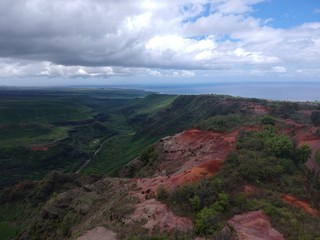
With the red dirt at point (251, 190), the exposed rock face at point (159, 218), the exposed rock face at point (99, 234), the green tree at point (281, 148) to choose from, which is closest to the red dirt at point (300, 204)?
the red dirt at point (251, 190)

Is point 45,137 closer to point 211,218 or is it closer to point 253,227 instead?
point 211,218

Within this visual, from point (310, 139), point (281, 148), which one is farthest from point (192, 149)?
point (310, 139)

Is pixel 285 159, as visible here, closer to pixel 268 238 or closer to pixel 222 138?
pixel 222 138

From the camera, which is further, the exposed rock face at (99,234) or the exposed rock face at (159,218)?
the exposed rock face at (99,234)

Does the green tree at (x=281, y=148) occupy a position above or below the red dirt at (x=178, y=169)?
above

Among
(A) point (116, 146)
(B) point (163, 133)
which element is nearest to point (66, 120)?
(A) point (116, 146)

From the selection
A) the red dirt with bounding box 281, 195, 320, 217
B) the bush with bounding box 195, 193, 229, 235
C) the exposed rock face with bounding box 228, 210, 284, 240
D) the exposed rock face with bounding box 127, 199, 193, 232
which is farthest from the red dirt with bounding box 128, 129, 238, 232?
the red dirt with bounding box 281, 195, 320, 217

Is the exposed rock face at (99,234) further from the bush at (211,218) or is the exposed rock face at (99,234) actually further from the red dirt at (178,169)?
the bush at (211,218)
